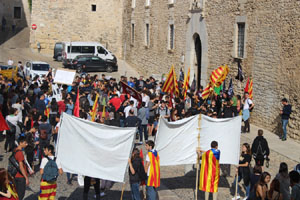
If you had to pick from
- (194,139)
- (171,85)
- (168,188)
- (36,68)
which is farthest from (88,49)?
(194,139)

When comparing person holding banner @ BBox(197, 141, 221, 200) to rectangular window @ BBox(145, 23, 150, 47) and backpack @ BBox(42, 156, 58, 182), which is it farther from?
rectangular window @ BBox(145, 23, 150, 47)

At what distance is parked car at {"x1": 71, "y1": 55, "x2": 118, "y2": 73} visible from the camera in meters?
32.6

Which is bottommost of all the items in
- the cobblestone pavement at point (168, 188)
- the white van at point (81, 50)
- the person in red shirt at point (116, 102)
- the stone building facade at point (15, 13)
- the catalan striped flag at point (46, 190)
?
the cobblestone pavement at point (168, 188)

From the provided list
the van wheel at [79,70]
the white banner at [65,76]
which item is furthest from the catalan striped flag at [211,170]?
the van wheel at [79,70]

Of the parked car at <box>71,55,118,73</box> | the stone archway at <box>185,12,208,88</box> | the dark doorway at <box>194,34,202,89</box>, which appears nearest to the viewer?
the stone archway at <box>185,12,208,88</box>

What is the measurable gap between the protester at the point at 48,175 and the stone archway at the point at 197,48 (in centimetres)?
1524

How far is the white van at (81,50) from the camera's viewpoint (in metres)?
34.2

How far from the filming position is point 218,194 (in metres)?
12.0

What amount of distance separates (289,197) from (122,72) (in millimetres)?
26392

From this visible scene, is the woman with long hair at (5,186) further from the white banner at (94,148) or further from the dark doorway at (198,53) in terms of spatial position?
the dark doorway at (198,53)

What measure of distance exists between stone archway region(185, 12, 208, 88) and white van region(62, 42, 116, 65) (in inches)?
386

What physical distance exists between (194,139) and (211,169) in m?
0.99

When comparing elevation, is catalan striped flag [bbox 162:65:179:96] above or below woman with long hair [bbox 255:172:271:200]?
above

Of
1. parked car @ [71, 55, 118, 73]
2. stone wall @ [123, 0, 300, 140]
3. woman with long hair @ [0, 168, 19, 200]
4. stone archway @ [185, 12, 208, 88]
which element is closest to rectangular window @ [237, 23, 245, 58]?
stone wall @ [123, 0, 300, 140]
